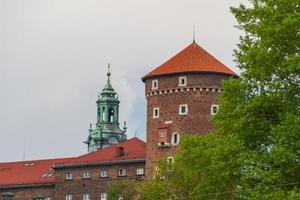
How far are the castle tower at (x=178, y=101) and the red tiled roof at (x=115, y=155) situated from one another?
11.9m

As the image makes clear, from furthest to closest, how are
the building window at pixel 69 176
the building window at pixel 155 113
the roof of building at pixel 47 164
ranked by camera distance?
1. the building window at pixel 69 176
2. the roof of building at pixel 47 164
3. the building window at pixel 155 113

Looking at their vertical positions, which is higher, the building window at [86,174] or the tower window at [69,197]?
the building window at [86,174]

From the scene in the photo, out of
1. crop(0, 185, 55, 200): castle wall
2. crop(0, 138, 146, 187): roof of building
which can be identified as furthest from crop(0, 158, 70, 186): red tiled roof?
crop(0, 185, 55, 200): castle wall

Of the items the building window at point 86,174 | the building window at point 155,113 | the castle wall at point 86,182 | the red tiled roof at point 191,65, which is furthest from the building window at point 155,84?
the building window at point 86,174

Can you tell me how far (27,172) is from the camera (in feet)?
440

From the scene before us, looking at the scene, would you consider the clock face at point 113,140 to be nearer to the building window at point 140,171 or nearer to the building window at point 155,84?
the building window at point 140,171

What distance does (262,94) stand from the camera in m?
48.4

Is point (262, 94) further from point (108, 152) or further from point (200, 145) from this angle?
point (108, 152)

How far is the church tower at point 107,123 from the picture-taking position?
149000mm

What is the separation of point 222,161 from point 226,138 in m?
1.06

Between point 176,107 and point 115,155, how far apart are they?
59.2 ft

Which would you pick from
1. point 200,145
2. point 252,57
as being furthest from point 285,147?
point 200,145

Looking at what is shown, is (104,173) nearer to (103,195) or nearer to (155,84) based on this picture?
(103,195)

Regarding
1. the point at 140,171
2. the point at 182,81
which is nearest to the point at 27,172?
the point at 140,171
